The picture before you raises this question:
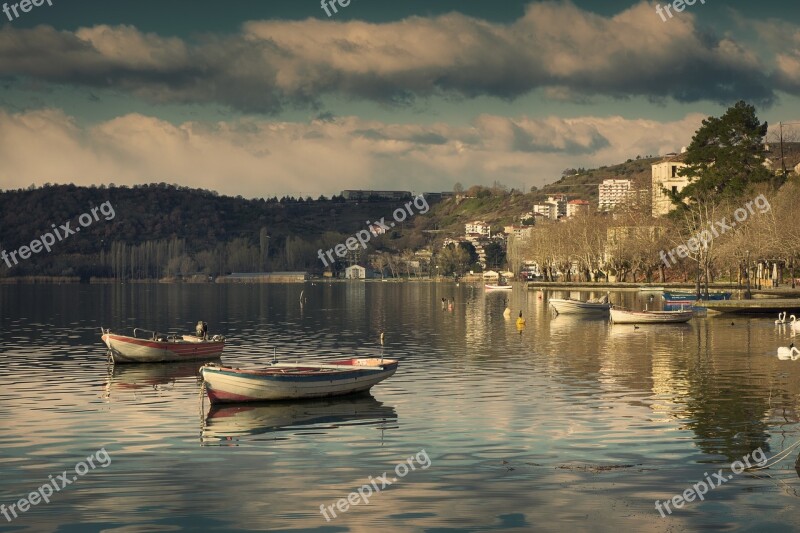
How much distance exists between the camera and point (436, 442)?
3628 cm

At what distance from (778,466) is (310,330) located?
239ft

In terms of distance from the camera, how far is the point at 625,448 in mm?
34500

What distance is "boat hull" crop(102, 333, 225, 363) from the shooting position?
63.8 metres

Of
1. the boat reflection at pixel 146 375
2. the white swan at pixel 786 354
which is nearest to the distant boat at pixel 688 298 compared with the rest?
the white swan at pixel 786 354

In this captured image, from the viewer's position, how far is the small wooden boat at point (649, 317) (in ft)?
308

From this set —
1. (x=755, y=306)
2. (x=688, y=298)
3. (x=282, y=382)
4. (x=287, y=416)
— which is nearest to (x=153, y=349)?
(x=282, y=382)

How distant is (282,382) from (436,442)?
416 inches

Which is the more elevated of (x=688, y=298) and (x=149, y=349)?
(x=688, y=298)

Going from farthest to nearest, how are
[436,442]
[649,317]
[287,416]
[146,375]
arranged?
[649,317], [146,375], [287,416], [436,442]

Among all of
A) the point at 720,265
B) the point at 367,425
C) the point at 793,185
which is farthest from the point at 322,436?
the point at 793,185

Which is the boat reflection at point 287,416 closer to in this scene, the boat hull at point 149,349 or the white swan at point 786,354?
the boat hull at point 149,349

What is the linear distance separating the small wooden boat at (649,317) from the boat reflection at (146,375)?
42180 mm

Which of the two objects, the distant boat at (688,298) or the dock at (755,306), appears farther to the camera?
the distant boat at (688,298)

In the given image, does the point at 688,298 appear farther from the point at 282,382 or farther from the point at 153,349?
the point at 282,382
